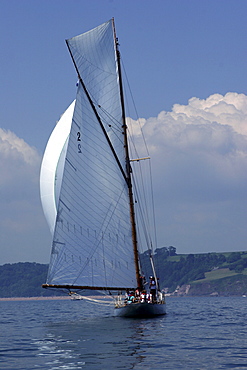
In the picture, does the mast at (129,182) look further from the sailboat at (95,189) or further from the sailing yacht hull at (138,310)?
the sailing yacht hull at (138,310)

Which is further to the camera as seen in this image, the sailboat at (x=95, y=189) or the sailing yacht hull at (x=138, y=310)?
the sailing yacht hull at (x=138, y=310)

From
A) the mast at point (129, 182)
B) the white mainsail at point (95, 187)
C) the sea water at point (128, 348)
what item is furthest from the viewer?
the mast at point (129, 182)

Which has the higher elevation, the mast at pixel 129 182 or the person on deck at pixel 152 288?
the mast at pixel 129 182

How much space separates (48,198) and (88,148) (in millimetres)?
7062

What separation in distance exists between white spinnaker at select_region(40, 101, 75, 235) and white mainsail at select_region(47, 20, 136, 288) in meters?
4.18

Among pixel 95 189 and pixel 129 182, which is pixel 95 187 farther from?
pixel 129 182

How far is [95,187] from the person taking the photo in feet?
181

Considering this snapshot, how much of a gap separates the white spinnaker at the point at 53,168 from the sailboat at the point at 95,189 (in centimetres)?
9

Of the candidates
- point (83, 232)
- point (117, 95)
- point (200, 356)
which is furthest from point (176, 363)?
point (117, 95)

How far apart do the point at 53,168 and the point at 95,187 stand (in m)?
5.90

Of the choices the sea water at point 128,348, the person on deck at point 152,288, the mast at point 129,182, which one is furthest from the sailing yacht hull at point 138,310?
the sea water at point 128,348

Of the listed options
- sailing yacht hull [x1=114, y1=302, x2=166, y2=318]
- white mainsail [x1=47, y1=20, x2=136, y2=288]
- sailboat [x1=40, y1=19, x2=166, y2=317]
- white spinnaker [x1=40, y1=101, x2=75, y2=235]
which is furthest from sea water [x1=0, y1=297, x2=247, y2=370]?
white spinnaker [x1=40, y1=101, x2=75, y2=235]

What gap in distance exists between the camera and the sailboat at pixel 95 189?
174 feet

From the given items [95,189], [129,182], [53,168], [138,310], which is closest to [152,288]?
[138,310]
